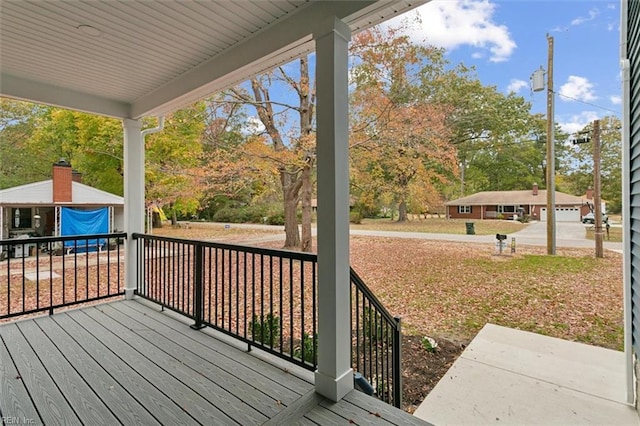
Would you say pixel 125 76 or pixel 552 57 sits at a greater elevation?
pixel 552 57

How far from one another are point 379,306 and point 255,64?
2186 mm

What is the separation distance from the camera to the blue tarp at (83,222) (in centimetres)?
882

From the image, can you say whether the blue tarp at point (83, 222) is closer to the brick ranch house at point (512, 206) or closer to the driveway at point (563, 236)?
the brick ranch house at point (512, 206)

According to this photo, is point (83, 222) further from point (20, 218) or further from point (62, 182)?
point (20, 218)

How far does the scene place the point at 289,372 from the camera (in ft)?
6.59

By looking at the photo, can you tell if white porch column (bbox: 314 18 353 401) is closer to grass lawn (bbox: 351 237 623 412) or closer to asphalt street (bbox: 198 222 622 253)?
grass lawn (bbox: 351 237 623 412)

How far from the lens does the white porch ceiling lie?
5.82 feet

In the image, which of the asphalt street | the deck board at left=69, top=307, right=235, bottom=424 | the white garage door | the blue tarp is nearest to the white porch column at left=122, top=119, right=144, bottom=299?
the deck board at left=69, top=307, right=235, bottom=424

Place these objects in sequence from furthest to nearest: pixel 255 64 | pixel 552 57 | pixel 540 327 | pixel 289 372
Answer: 1. pixel 552 57
2. pixel 540 327
3. pixel 255 64
4. pixel 289 372

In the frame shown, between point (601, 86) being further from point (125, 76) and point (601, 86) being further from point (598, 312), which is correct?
point (125, 76)

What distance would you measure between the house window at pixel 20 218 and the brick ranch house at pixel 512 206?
14.2 m

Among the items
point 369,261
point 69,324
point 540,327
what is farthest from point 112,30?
point 369,261

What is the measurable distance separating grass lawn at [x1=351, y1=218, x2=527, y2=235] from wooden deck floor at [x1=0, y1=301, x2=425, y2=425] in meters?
8.93

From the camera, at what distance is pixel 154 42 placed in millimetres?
2223
